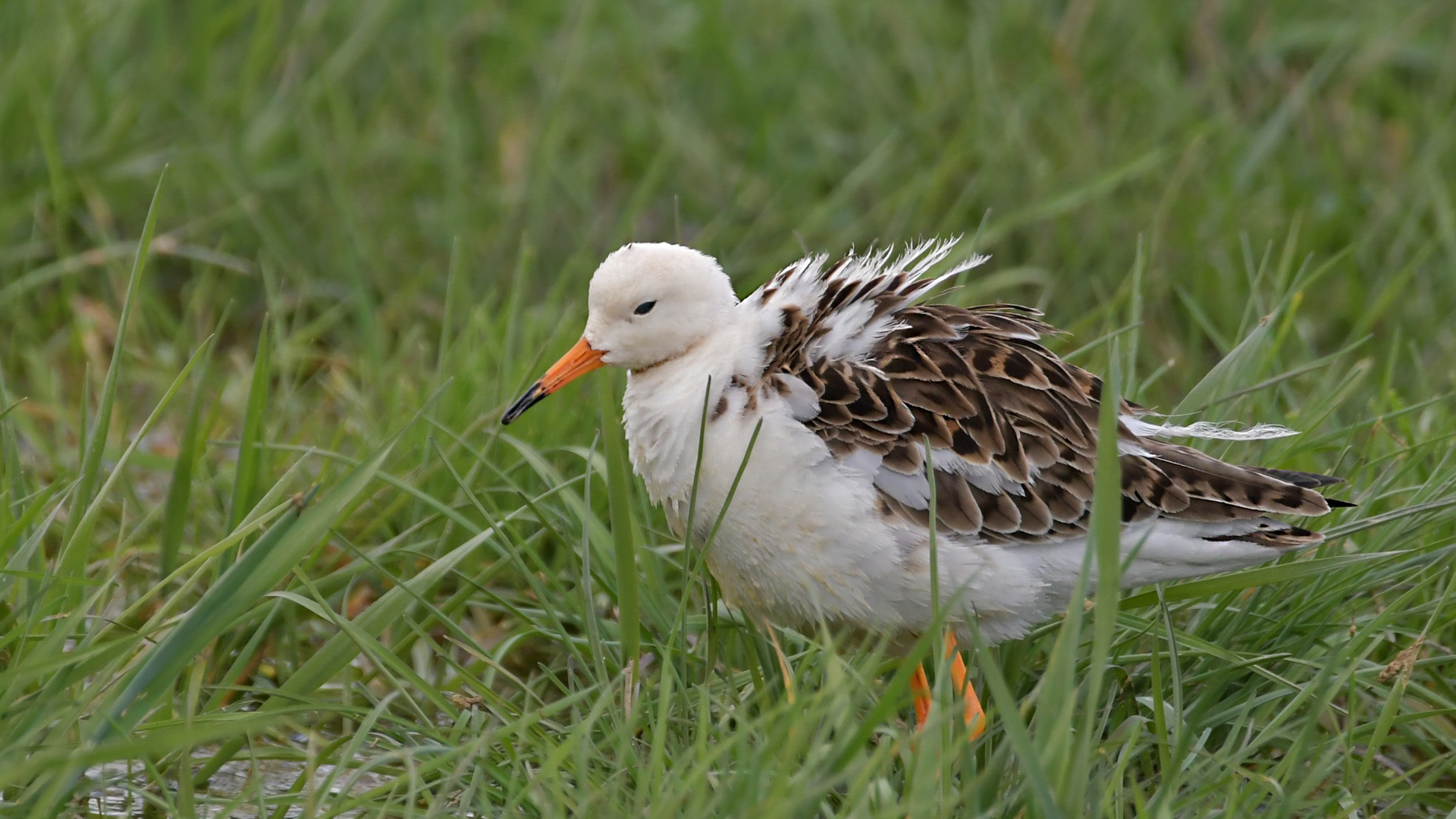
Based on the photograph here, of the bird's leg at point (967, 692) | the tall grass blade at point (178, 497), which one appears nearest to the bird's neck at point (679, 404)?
the bird's leg at point (967, 692)

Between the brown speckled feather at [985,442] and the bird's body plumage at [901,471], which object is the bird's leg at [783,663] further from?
the brown speckled feather at [985,442]

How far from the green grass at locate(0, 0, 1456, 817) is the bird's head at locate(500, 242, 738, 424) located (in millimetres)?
321

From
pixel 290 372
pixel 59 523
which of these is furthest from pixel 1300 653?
pixel 290 372

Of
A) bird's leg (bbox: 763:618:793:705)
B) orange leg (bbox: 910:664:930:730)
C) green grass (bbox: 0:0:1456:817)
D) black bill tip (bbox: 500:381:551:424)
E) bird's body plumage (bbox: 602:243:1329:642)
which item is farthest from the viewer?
black bill tip (bbox: 500:381:551:424)

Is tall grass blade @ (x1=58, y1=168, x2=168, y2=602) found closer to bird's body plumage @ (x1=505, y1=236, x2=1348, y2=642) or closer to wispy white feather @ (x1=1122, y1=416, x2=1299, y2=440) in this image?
bird's body plumage @ (x1=505, y1=236, x2=1348, y2=642)

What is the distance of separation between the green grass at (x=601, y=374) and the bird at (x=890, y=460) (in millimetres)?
177

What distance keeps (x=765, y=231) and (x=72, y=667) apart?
4.10 m

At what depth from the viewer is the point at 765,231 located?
23.2 feet

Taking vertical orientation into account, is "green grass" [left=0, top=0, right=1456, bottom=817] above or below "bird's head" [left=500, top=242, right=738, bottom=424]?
below

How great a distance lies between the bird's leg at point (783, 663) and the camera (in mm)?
3576

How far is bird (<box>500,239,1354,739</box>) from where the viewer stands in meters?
3.89

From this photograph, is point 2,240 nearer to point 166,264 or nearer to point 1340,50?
point 166,264

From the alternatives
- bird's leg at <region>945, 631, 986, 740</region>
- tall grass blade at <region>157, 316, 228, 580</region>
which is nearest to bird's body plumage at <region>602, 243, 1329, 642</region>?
bird's leg at <region>945, 631, 986, 740</region>

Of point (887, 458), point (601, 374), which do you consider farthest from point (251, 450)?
point (887, 458)
